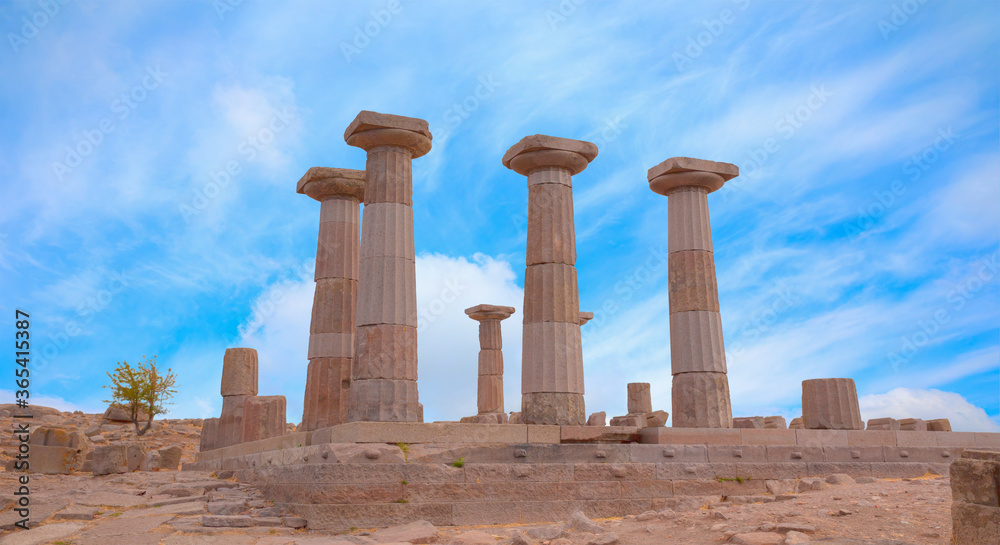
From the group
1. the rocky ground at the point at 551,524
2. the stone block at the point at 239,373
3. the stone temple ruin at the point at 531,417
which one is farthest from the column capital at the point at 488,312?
the rocky ground at the point at 551,524

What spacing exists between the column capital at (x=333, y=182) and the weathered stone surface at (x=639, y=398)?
1235cm

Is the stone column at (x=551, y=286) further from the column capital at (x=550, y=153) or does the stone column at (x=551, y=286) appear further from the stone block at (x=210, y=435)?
the stone block at (x=210, y=435)

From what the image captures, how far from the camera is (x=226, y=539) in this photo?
32.8ft

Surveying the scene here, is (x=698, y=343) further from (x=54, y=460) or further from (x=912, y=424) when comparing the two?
(x=54, y=460)

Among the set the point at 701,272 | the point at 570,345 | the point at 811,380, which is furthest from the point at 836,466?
the point at 570,345

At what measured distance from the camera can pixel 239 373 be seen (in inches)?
832

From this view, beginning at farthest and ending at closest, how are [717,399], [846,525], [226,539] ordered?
1. [717,399]
2. [226,539]
3. [846,525]

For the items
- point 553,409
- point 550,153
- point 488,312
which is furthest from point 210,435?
point 550,153

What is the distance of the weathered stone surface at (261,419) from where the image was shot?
1919 cm

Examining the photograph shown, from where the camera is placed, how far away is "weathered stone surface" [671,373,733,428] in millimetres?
15531

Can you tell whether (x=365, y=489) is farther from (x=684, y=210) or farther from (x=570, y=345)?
(x=684, y=210)

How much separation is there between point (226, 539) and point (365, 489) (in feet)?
6.56

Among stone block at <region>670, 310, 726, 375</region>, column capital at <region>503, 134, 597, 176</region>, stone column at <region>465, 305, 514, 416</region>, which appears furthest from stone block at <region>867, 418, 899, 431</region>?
stone column at <region>465, 305, 514, 416</region>

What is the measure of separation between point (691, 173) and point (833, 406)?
234 inches
